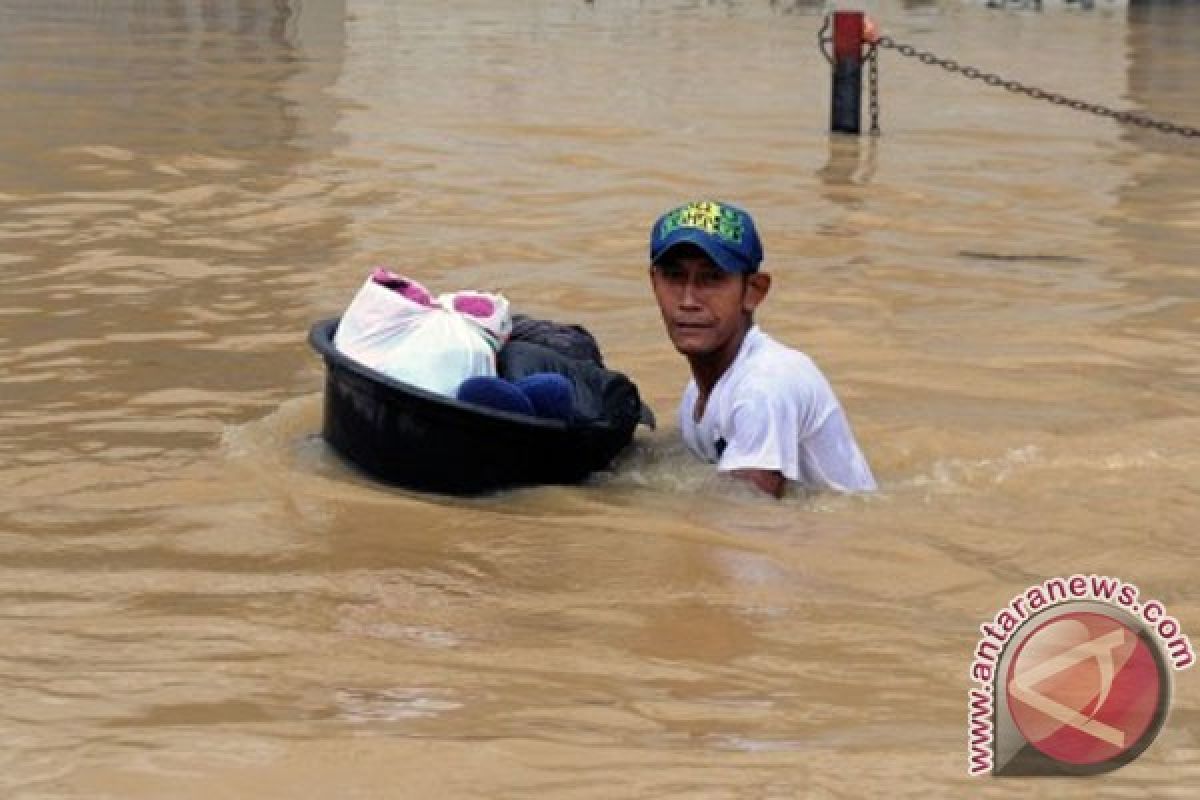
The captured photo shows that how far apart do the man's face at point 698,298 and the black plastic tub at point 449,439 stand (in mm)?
445

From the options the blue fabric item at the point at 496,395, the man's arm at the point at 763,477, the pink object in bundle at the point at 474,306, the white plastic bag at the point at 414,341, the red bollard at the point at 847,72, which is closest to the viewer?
the man's arm at the point at 763,477

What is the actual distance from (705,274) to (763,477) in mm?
584

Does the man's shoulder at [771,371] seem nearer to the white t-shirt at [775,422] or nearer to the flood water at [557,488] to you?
the white t-shirt at [775,422]

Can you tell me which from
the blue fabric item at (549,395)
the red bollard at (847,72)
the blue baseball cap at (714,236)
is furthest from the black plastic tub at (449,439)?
the red bollard at (847,72)

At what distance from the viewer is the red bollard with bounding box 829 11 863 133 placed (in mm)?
16281

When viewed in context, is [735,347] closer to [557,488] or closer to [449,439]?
[557,488]

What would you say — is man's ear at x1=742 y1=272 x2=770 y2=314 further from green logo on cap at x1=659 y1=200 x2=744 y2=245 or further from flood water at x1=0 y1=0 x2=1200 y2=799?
flood water at x1=0 y1=0 x2=1200 y2=799

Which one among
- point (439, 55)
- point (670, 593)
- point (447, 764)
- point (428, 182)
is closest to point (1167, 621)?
point (670, 593)

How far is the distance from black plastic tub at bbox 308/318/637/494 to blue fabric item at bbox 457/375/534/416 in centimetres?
8

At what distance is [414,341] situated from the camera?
6.30m

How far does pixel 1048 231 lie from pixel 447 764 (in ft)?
29.6

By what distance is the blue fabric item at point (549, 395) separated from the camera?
20.2 feet

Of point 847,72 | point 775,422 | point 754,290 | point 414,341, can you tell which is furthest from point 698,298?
point 847,72

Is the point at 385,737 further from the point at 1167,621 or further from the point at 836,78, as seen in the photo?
the point at 836,78
